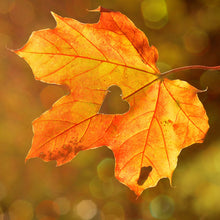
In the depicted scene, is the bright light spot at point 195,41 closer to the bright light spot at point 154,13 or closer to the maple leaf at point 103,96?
the bright light spot at point 154,13

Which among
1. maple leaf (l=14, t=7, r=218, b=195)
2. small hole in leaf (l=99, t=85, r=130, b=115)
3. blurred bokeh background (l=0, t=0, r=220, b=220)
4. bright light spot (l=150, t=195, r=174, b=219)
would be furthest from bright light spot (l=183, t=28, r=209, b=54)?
maple leaf (l=14, t=7, r=218, b=195)

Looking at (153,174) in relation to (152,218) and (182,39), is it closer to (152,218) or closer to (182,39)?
(182,39)

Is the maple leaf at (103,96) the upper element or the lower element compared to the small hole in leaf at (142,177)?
upper

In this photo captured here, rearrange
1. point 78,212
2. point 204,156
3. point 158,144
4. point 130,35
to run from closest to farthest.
Answer: point 130,35 → point 158,144 → point 204,156 → point 78,212

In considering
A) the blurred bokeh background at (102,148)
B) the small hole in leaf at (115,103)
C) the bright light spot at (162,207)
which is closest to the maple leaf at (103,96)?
the blurred bokeh background at (102,148)

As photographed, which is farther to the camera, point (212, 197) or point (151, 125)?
point (212, 197)

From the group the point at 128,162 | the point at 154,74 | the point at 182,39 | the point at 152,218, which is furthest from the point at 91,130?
the point at 152,218

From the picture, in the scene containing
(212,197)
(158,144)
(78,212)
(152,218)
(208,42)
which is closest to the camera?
(158,144)
